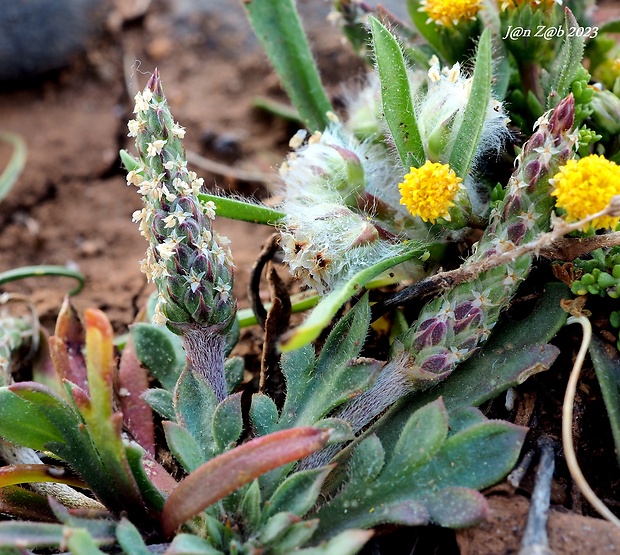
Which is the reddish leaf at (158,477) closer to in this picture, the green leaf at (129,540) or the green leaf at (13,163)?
the green leaf at (129,540)

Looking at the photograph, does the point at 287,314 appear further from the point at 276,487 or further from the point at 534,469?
the point at 534,469

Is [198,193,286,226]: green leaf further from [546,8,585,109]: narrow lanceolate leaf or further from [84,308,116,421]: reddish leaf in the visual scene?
[546,8,585,109]: narrow lanceolate leaf

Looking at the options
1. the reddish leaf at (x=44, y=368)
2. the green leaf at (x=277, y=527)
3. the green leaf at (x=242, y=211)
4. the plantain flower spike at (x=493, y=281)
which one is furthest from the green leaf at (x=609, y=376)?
the reddish leaf at (x=44, y=368)

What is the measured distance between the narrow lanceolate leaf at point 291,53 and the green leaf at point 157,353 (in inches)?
35.2

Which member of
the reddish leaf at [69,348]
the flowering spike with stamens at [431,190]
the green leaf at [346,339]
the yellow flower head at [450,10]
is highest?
the yellow flower head at [450,10]

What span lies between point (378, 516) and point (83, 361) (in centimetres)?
104

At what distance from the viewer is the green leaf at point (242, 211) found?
1746 millimetres

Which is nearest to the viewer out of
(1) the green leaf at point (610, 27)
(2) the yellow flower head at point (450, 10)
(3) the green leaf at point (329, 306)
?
(3) the green leaf at point (329, 306)

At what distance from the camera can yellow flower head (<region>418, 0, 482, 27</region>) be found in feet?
6.33

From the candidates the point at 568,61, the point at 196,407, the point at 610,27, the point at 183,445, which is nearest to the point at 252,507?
the point at 183,445

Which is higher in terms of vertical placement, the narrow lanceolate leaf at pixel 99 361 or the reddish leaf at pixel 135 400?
the narrow lanceolate leaf at pixel 99 361

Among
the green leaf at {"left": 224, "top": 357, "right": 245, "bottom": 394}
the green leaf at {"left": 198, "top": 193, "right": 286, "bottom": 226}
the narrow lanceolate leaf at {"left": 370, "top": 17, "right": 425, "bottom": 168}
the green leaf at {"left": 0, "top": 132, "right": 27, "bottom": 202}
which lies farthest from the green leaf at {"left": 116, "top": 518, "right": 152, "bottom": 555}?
the green leaf at {"left": 0, "top": 132, "right": 27, "bottom": 202}

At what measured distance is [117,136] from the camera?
3492mm

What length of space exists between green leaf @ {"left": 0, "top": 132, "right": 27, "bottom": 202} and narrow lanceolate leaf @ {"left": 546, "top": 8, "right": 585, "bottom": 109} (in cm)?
217
